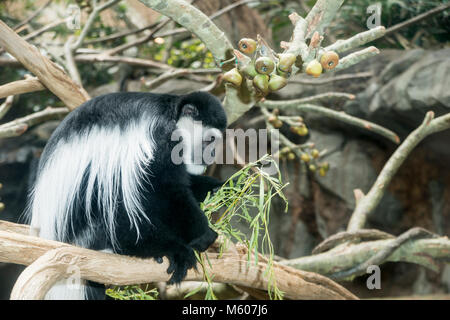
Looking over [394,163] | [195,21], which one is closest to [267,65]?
[195,21]

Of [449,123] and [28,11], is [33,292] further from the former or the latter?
[28,11]

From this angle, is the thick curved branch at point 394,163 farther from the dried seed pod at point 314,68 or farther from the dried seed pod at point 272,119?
the dried seed pod at point 314,68

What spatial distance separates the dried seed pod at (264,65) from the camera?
1.14 m

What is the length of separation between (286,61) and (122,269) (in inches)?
28.4

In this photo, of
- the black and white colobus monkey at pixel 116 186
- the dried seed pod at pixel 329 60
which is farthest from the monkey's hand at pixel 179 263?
the dried seed pod at pixel 329 60

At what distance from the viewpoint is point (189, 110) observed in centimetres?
139

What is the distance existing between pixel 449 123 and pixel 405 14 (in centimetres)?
120

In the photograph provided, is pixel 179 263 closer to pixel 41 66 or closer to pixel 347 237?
pixel 41 66

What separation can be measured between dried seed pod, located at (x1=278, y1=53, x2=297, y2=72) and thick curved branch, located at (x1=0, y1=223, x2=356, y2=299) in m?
0.58

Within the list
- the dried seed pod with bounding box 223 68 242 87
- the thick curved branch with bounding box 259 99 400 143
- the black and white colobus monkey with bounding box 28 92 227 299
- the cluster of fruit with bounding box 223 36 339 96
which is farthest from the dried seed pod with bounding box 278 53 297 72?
the thick curved branch with bounding box 259 99 400 143

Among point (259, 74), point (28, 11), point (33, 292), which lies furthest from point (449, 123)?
point (28, 11)

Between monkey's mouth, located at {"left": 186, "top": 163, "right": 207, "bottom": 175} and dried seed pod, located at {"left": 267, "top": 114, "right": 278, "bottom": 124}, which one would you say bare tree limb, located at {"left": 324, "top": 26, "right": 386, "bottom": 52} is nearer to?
monkey's mouth, located at {"left": 186, "top": 163, "right": 207, "bottom": 175}

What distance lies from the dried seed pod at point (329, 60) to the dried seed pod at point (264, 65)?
0.16 meters

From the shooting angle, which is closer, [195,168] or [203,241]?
[203,241]
